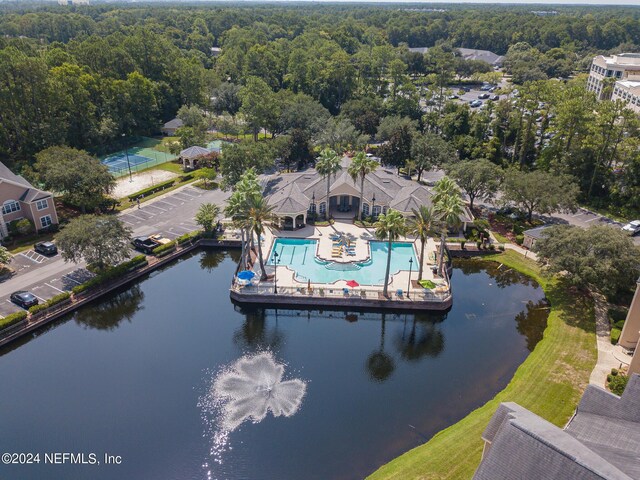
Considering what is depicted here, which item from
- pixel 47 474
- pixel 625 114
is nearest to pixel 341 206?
pixel 625 114

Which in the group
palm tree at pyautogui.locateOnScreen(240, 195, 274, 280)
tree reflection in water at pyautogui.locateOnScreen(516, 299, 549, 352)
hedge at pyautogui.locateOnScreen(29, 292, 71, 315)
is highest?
palm tree at pyautogui.locateOnScreen(240, 195, 274, 280)

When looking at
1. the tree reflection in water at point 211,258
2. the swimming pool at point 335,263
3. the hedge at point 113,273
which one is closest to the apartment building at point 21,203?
the hedge at point 113,273

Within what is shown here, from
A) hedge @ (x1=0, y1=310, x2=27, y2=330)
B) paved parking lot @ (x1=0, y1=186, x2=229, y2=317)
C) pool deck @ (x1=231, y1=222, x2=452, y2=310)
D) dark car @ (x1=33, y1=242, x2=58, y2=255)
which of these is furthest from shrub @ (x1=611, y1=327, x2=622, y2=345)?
dark car @ (x1=33, y1=242, x2=58, y2=255)

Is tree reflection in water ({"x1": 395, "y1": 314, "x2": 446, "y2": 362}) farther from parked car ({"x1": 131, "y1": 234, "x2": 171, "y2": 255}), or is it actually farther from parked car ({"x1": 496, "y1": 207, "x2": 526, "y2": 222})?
parked car ({"x1": 131, "y1": 234, "x2": 171, "y2": 255})

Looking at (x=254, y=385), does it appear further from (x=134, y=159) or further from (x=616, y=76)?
(x=616, y=76)

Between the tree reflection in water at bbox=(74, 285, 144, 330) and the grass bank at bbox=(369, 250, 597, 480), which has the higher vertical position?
the grass bank at bbox=(369, 250, 597, 480)

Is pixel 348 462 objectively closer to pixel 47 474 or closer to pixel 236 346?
pixel 236 346
